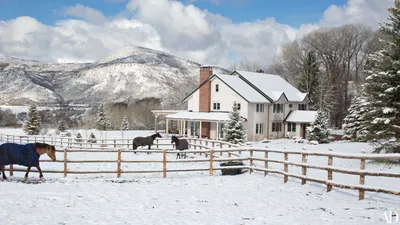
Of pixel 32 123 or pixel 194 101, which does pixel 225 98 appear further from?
pixel 32 123

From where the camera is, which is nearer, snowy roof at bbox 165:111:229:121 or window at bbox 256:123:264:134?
snowy roof at bbox 165:111:229:121

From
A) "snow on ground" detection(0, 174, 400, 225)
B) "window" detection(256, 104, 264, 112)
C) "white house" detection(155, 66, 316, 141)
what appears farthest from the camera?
"window" detection(256, 104, 264, 112)

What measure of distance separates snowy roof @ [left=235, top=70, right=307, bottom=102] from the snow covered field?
29.9m

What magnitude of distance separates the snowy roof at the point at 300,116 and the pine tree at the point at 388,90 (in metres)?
21.8

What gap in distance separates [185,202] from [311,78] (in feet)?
164

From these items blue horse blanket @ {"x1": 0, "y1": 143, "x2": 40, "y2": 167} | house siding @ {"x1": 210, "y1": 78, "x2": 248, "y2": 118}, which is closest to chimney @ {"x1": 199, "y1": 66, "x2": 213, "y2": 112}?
house siding @ {"x1": 210, "y1": 78, "x2": 248, "y2": 118}

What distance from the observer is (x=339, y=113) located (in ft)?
202

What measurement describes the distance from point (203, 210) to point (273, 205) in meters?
1.98

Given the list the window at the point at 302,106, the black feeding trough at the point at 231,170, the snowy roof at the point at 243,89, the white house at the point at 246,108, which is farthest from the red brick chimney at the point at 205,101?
the black feeding trough at the point at 231,170

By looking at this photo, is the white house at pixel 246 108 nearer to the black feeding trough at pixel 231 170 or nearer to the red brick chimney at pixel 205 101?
the red brick chimney at pixel 205 101

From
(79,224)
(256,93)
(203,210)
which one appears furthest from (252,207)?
(256,93)

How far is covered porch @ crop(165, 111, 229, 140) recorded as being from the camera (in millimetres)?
40409

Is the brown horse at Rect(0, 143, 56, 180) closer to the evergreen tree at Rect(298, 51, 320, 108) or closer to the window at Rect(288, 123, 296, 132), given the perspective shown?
the window at Rect(288, 123, 296, 132)

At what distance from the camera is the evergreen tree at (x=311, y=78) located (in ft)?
189
